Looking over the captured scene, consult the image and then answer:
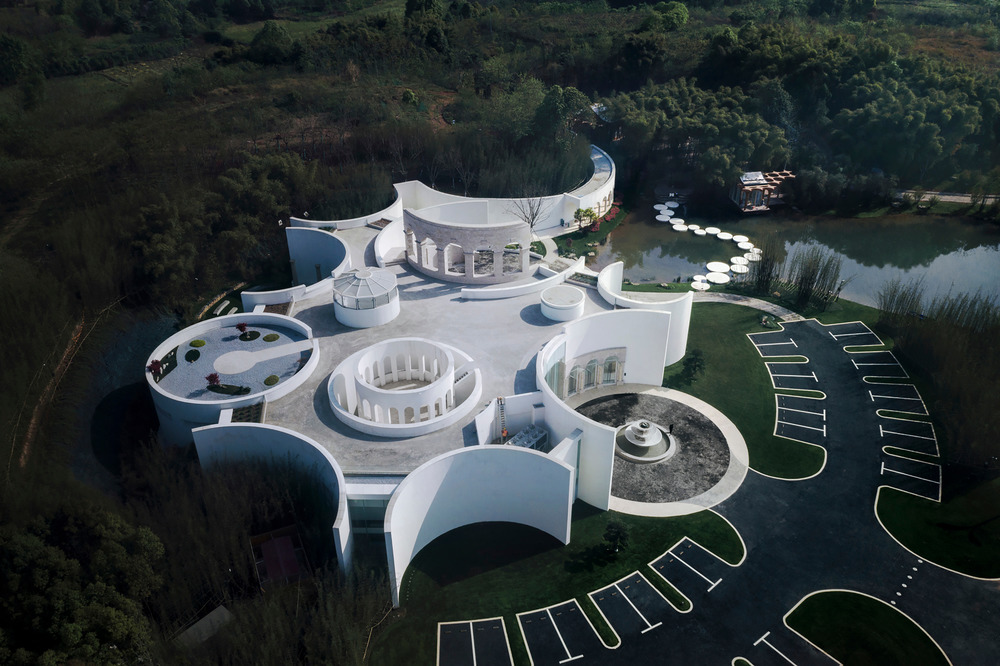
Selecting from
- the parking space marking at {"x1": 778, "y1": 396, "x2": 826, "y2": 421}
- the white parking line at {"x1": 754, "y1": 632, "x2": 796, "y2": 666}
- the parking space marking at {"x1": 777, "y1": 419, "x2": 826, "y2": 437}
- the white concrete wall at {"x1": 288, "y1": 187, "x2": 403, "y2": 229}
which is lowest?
the white parking line at {"x1": 754, "y1": 632, "x2": 796, "y2": 666}

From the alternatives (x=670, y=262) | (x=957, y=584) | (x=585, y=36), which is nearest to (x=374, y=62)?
(x=585, y=36)

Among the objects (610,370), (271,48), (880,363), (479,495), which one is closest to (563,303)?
(610,370)

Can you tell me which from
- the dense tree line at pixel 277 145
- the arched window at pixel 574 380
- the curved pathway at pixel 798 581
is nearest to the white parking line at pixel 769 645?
the curved pathway at pixel 798 581

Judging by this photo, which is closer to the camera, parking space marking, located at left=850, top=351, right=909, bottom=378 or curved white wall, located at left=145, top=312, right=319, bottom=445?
curved white wall, located at left=145, top=312, right=319, bottom=445

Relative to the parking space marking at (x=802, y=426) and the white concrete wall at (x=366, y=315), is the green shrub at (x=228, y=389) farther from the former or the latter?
the parking space marking at (x=802, y=426)

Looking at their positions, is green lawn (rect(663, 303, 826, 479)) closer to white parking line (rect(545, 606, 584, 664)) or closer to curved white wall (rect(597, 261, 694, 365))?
curved white wall (rect(597, 261, 694, 365))

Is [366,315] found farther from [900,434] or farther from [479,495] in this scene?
[900,434]

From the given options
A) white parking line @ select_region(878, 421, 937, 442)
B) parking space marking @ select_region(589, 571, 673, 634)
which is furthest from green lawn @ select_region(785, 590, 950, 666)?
white parking line @ select_region(878, 421, 937, 442)
